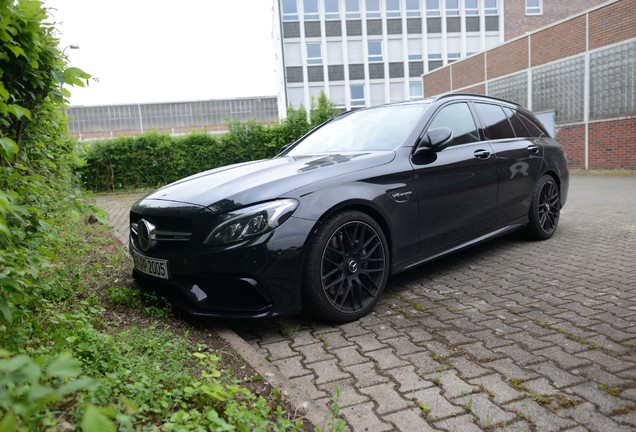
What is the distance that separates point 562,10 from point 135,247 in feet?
156

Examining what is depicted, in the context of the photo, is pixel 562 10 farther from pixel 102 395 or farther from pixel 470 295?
pixel 102 395

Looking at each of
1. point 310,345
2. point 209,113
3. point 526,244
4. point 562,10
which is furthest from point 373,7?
point 310,345

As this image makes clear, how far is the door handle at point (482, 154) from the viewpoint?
4656 millimetres

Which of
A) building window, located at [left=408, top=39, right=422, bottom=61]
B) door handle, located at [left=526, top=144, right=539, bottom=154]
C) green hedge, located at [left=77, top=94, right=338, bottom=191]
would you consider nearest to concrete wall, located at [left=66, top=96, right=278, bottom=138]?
building window, located at [left=408, top=39, right=422, bottom=61]

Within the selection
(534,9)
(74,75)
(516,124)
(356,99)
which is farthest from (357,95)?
(74,75)

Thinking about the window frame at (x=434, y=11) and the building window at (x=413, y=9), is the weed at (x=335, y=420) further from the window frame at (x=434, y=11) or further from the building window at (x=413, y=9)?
the window frame at (x=434, y=11)

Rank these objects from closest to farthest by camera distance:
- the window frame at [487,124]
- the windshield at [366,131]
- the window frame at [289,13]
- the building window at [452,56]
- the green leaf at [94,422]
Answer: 1. the green leaf at [94,422]
2. the windshield at [366,131]
3. the window frame at [487,124]
4. the window frame at [289,13]
5. the building window at [452,56]

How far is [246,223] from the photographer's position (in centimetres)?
314

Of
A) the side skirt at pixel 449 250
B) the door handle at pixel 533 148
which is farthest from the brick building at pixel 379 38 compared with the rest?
the side skirt at pixel 449 250

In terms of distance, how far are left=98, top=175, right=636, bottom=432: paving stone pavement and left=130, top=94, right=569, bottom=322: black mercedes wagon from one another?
1.01 feet

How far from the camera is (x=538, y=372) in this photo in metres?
2.68

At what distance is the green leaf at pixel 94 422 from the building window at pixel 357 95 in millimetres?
43324

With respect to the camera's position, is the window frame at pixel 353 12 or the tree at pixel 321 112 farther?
the window frame at pixel 353 12

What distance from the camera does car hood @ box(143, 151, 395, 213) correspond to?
325cm
